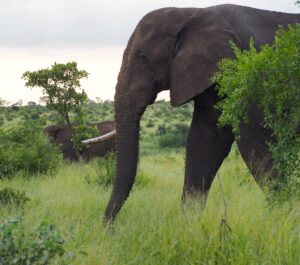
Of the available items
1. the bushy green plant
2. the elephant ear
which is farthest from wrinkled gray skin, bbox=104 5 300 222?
the bushy green plant

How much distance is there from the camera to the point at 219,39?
5.81 meters

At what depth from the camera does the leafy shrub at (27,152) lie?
33.2ft

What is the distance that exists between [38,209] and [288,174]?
2987 mm

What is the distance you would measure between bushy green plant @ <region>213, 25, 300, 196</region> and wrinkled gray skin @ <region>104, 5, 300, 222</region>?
1.23 meters

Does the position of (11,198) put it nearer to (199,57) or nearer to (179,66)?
(179,66)

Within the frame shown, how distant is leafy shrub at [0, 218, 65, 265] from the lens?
3.14 metres

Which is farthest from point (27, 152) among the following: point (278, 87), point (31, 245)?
point (31, 245)

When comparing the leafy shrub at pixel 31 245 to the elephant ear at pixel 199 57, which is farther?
the elephant ear at pixel 199 57

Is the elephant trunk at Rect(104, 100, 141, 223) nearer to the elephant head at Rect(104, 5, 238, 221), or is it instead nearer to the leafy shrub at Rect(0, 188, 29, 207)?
the elephant head at Rect(104, 5, 238, 221)

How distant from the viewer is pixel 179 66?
5824 mm

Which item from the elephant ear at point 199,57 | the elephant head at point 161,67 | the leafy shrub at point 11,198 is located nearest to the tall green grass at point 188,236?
the leafy shrub at point 11,198

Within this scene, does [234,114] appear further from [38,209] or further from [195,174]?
[38,209]

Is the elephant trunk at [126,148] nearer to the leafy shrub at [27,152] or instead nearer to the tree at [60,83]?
the leafy shrub at [27,152]

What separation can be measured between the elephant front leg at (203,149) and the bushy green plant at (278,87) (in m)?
1.91
